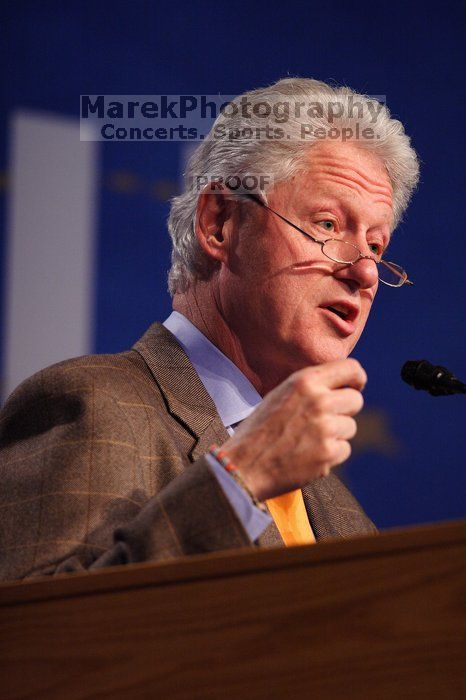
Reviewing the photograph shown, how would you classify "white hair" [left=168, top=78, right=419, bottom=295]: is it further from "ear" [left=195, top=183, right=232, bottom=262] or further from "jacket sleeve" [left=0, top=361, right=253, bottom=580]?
"jacket sleeve" [left=0, top=361, right=253, bottom=580]

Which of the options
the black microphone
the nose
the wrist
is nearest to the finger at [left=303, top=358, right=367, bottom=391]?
the wrist

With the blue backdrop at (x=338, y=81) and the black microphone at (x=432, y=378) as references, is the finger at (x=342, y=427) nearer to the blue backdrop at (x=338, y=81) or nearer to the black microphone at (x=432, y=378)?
the black microphone at (x=432, y=378)

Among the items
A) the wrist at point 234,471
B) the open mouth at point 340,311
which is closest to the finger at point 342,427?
the wrist at point 234,471

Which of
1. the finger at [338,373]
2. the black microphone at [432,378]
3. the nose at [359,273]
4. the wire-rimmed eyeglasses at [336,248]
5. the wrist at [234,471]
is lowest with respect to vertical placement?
the wrist at [234,471]

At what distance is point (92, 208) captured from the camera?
6.79 ft

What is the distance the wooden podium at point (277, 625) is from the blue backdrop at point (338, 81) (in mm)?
1263

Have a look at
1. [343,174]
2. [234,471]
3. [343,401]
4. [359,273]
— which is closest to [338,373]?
[343,401]

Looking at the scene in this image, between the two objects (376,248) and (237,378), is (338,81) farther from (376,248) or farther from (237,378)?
(237,378)

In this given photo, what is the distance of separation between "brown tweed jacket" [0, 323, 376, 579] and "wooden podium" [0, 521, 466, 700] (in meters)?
0.17

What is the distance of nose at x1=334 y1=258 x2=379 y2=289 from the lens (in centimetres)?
171

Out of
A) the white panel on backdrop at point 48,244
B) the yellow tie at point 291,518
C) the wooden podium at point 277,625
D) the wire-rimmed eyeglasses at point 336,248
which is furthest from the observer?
the white panel on backdrop at point 48,244

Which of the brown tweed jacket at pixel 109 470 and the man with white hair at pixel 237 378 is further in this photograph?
the man with white hair at pixel 237 378

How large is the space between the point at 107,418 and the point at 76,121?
1001 millimetres

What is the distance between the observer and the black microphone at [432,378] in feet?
4.76
